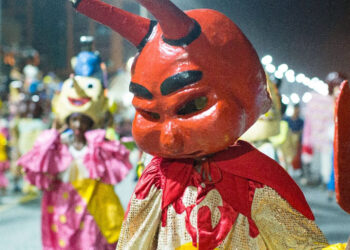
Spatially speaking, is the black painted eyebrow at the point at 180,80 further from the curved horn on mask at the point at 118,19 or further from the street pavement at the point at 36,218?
the street pavement at the point at 36,218

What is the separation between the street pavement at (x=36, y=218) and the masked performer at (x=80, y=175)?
0.43ft

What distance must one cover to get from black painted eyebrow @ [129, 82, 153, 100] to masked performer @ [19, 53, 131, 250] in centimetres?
87

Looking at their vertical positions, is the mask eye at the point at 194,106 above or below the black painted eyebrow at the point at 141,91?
below

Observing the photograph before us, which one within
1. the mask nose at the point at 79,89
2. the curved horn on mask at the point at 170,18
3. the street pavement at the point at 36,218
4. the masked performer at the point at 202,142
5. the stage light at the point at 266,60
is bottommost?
the street pavement at the point at 36,218

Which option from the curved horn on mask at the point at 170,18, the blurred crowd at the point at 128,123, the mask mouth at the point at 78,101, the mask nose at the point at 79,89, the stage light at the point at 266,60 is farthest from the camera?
the mask mouth at the point at 78,101

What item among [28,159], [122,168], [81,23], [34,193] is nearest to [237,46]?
[81,23]

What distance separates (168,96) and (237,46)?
0.69ft

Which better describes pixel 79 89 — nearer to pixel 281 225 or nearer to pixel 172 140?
pixel 172 140

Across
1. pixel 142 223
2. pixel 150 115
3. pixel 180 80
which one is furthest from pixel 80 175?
pixel 180 80

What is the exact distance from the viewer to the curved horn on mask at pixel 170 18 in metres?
0.99

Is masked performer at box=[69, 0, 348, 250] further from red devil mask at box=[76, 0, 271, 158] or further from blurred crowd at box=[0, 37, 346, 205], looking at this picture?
blurred crowd at box=[0, 37, 346, 205]

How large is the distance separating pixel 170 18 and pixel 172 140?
0.28 m

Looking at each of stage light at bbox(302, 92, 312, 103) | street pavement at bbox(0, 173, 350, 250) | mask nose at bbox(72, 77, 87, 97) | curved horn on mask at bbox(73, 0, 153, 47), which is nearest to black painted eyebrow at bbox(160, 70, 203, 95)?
curved horn on mask at bbox(73, 0, 153, 47)

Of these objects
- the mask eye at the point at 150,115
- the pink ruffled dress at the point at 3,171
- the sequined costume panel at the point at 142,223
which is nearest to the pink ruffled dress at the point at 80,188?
the sequined costume panel at the point at 142,223
